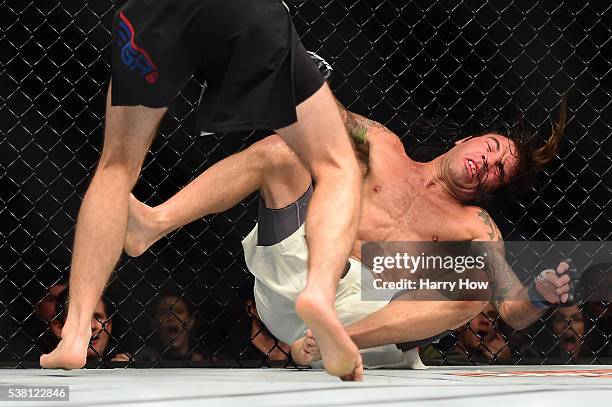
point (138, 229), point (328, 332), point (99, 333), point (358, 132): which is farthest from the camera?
point (99, 333)

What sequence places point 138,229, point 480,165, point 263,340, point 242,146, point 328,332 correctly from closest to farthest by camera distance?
point 328,332 < point 138,229 < point 480,165 < point 263,340 < point 242,146

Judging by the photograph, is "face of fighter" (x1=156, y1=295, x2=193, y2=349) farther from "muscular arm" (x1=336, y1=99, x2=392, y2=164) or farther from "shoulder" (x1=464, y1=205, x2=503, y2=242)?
"shoulder" (x1=464, y1=205, x2=503, y2=242)

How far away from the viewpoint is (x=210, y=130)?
139 cm

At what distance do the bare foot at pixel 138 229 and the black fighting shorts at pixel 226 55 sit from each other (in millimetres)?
562

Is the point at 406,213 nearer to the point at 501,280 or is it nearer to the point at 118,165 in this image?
the point at 501,280

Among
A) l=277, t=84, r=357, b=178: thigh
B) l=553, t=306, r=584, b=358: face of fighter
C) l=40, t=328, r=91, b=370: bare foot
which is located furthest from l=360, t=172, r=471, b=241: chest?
l=40, t=328, r=91, b=370: bare foot

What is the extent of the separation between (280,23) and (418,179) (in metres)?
1.20

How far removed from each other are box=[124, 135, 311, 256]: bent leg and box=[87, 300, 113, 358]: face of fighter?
69cm

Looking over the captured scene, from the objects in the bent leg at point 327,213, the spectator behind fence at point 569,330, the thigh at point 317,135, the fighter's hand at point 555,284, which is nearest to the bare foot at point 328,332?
the bent leg at point 327,213

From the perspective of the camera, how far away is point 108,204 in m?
1.41

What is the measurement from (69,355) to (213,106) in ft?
1.38

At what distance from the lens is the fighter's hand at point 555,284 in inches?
82.0

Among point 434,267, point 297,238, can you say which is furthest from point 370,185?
point 297,238

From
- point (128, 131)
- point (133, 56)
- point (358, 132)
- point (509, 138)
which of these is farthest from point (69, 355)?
point (509, 138)
